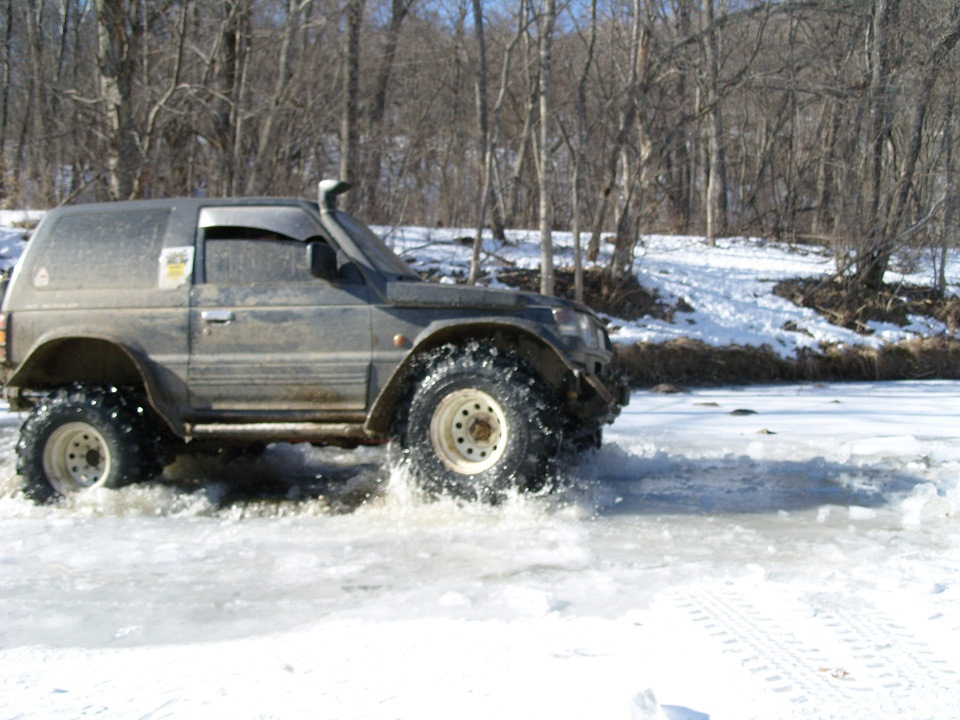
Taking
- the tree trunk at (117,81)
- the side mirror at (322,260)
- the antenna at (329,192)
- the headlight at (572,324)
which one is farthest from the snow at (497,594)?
the tree trunk at (117,81)

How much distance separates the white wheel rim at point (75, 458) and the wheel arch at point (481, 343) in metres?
1.78

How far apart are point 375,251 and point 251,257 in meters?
0.81

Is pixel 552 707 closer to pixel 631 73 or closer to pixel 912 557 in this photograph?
pixel 912 557

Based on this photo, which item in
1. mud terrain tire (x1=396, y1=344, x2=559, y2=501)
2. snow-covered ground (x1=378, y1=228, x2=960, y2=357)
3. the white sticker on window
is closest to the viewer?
mud terrain tire (x1=396, y1=344, x2=559, y2=501)

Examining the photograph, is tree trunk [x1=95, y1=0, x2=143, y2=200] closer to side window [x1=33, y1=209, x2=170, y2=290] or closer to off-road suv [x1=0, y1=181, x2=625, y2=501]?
side window [x1=33, y1=209, x2=170, y2=290]

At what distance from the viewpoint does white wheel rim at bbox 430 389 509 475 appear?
508 centimetres

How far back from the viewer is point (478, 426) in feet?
16.9

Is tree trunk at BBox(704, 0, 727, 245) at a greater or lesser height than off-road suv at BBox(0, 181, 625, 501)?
greater

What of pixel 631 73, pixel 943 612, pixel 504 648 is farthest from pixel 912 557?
pixel 631 73

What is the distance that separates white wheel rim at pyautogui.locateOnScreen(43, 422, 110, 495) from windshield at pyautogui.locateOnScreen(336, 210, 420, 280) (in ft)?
6.63

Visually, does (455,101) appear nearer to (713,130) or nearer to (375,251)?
(713,130)

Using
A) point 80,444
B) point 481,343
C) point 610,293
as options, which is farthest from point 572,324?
point 610,293

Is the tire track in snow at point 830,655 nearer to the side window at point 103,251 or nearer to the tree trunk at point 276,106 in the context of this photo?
the side window at point 103,251

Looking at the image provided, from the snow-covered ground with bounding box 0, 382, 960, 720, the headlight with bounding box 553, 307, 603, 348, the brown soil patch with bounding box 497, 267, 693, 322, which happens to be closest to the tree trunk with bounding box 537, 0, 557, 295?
the brown soil patch with bounding box 497, 267, 693, 322
